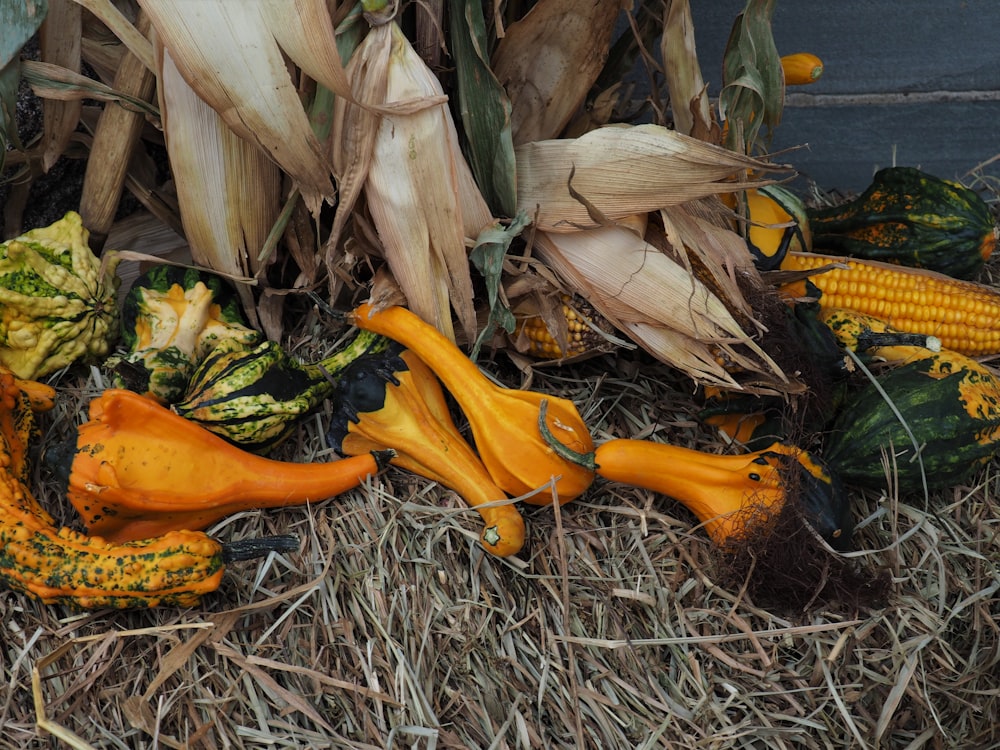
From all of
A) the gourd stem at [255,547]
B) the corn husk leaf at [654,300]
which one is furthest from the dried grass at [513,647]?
the corn husk leaf at [654,300]

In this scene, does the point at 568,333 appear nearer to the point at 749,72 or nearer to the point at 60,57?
the point at 749,72

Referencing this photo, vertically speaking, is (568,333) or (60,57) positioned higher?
(60,57)

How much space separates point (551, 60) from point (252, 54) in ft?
2.18

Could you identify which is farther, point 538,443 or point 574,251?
point 574,251

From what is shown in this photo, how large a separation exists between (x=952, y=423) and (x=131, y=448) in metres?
1.69

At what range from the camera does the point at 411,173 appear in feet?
5.67

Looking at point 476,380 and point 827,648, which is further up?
point 476,380

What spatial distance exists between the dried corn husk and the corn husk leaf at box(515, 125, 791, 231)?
0.13 m

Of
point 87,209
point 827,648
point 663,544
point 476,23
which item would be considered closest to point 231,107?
point 476,23

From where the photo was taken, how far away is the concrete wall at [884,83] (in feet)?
8.29

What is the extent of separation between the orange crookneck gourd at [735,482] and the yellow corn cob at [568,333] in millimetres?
263

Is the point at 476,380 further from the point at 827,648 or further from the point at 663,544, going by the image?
the point at 827,648

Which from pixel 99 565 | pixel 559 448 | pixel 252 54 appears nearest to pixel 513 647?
pixel 559 448

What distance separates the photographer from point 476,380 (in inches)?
71.3
